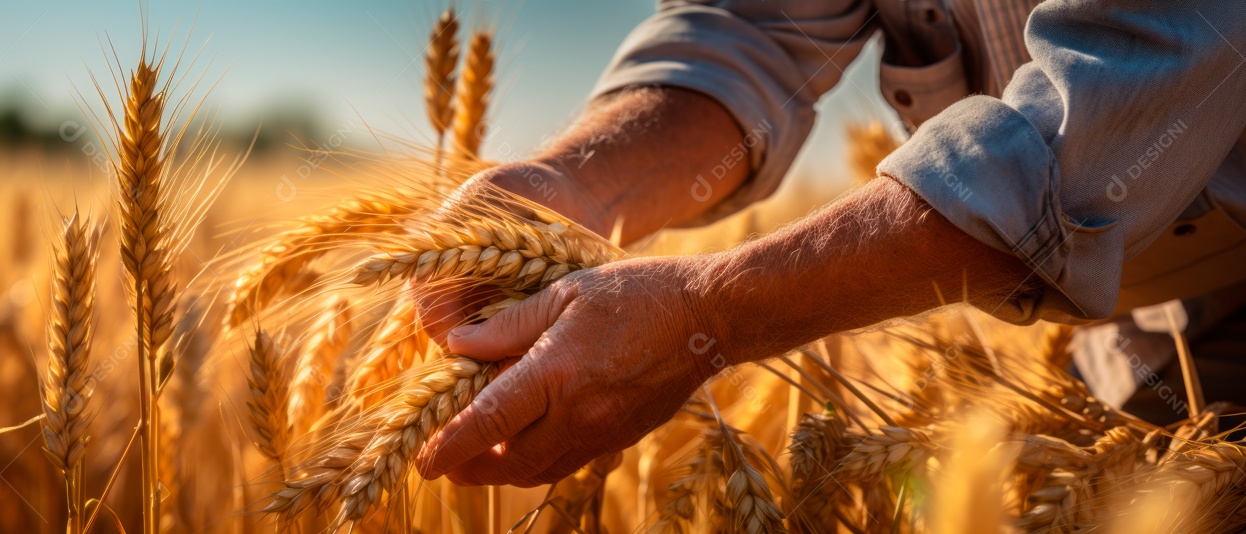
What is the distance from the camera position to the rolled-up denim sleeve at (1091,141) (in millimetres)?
894

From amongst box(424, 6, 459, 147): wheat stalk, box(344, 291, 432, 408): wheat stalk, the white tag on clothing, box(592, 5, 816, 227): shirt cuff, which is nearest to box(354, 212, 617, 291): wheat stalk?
box(344, 291, 432, 408): wheat stalk

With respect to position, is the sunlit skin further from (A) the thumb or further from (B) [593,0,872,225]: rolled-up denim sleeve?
(B) [593,0,872,225]: rolled-up denim sleeve

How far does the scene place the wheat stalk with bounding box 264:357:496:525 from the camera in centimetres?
86

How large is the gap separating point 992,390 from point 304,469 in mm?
1174

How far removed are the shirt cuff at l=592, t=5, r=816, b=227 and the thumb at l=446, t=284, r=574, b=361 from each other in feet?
2.35

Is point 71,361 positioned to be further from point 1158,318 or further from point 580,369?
point 1158,318

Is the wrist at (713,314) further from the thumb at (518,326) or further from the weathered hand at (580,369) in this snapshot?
the thumb at (518,326)

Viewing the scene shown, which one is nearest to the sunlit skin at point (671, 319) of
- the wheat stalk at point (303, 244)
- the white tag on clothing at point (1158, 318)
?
the wheat stalk at point (303, 244)

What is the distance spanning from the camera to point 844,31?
5.94 ft

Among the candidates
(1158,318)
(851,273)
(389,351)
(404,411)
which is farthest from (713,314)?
(1158,318)

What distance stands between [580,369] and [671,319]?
14 cm

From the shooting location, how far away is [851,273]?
938mm

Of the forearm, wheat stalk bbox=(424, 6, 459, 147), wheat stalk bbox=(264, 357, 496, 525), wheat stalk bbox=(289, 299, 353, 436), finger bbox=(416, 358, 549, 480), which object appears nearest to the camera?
wheat stalk bbox=(264, 357, 496, 525)

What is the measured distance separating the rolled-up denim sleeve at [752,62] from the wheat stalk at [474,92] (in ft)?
1.04
